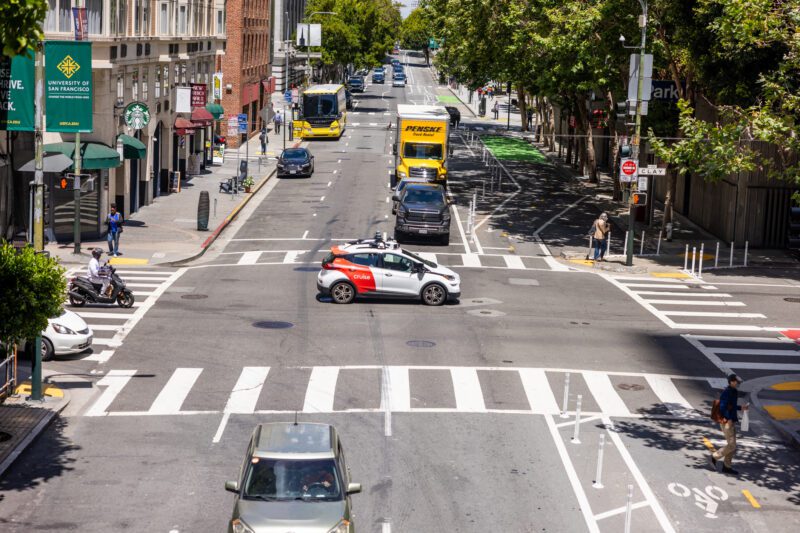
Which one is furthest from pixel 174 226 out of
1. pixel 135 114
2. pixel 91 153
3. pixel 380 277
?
pixel 380 277

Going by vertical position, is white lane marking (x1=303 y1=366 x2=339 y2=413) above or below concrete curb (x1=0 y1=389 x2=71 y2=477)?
above

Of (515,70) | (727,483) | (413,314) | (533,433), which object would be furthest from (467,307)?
(515,70)


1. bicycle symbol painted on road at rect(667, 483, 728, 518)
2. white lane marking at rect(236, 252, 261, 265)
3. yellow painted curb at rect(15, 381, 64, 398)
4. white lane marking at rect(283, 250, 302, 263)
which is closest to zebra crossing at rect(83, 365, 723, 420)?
yellow painted curb at rect(15, 381, 64, 398)

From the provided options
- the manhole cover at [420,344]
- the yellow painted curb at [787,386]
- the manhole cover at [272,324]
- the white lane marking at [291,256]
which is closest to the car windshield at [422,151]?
the white lane marking at [291,256]

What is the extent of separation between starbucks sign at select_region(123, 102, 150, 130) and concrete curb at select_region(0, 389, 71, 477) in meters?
24.1

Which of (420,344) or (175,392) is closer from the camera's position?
(175,392)

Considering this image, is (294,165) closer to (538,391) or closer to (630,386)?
(630,386)

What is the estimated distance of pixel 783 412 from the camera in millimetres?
23234

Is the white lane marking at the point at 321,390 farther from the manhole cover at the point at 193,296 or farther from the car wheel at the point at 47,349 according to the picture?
the manhole cover at the point at 193,296

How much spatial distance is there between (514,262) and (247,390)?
19823 millimetres

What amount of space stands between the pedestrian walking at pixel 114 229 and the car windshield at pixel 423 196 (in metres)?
11.4

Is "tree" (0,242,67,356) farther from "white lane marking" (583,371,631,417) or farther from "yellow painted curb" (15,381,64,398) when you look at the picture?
"white lane marking" (583,371,631,417)

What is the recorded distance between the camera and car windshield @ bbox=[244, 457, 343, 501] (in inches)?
561

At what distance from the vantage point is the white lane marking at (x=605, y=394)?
22297mm
